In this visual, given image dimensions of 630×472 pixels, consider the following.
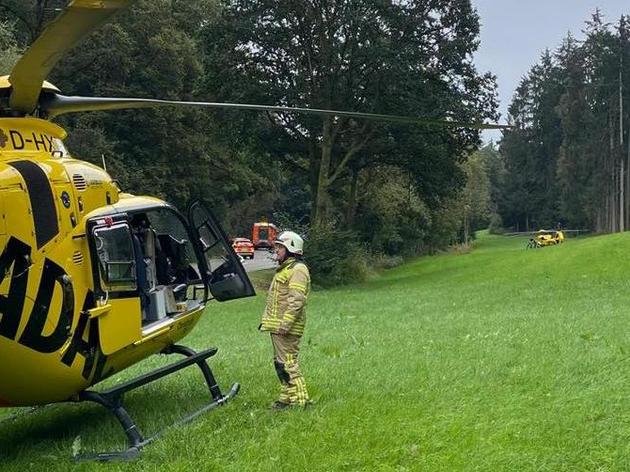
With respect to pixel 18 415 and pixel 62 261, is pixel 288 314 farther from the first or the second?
pixel 18 415

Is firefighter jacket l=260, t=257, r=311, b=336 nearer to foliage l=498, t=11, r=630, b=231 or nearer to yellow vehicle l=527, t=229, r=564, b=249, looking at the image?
yellow vehicle l=527, t=229, r=564, b=249

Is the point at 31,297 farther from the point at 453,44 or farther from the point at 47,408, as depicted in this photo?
the point at 453,44

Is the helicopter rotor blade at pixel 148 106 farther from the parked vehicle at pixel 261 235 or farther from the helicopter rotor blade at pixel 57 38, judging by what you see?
the parked vehicle at pixel 261 235

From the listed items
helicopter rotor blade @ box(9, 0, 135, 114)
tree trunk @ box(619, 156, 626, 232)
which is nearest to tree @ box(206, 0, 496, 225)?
helicopter rotor blade @ box(9, 0, 135, 114)

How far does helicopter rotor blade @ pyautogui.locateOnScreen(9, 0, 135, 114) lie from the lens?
354 cm

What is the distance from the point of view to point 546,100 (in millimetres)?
85750

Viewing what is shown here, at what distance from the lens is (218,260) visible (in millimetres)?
7625

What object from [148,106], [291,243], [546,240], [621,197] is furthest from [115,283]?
[621,197]

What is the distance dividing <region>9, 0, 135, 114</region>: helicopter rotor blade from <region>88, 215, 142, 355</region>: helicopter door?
1200 millimetres

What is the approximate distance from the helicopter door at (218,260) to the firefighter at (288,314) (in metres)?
0.93

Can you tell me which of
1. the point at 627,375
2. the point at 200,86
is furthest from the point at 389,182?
the point at 627,375

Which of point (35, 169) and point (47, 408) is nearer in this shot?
point (35, 169)

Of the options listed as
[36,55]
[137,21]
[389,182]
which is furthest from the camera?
[389,182]

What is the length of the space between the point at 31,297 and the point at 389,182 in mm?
37082
